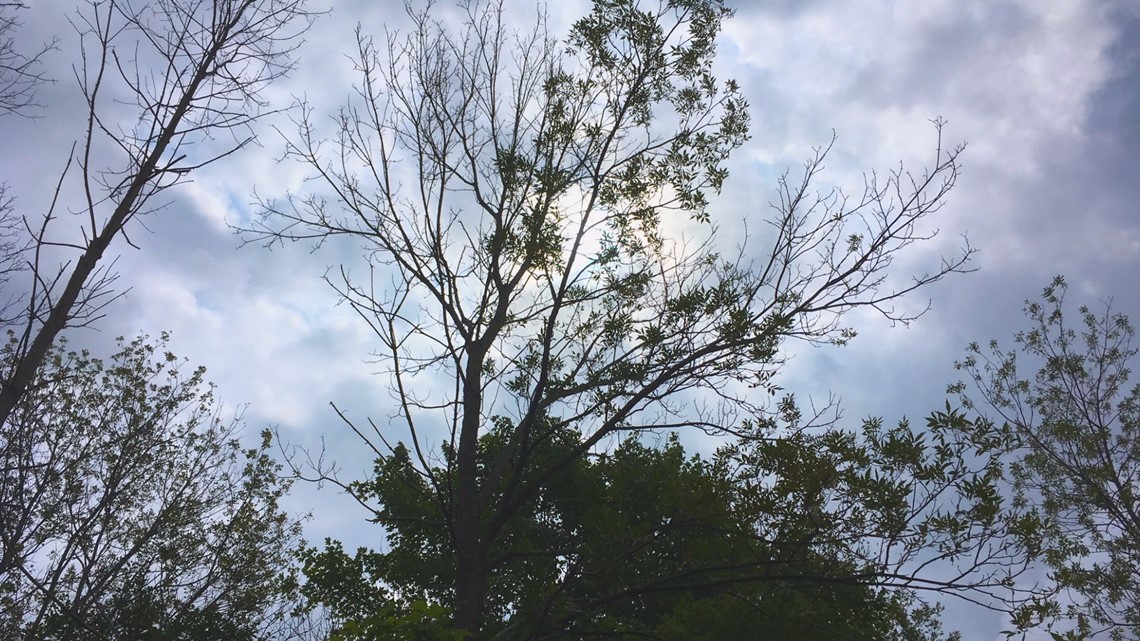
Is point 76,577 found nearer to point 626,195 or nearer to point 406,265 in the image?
point 406,265

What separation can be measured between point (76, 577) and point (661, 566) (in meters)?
9.68

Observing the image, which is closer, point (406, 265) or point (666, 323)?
point (666, 323)

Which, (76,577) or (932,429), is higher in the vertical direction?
(76,577)

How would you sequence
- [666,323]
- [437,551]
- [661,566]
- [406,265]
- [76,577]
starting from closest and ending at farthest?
[666,323] < [406,265] < [661,566] < [76,577] < [437,551]

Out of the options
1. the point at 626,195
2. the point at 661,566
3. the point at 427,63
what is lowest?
the point at 661,566

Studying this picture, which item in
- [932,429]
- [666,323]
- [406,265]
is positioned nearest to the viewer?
[932,429]

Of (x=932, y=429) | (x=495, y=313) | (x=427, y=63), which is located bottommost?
(x=932, y=429)

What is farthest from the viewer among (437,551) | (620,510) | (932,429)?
(437,551)

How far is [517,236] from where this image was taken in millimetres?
7422

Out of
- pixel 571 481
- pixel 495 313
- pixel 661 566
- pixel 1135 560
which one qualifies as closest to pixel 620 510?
pixel 571 481

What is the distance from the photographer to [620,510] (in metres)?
14.4

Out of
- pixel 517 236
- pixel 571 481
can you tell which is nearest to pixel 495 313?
pixel 517 236

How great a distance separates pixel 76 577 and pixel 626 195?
11.6m

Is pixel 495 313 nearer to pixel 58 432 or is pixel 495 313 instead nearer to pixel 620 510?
pixel 620 510
